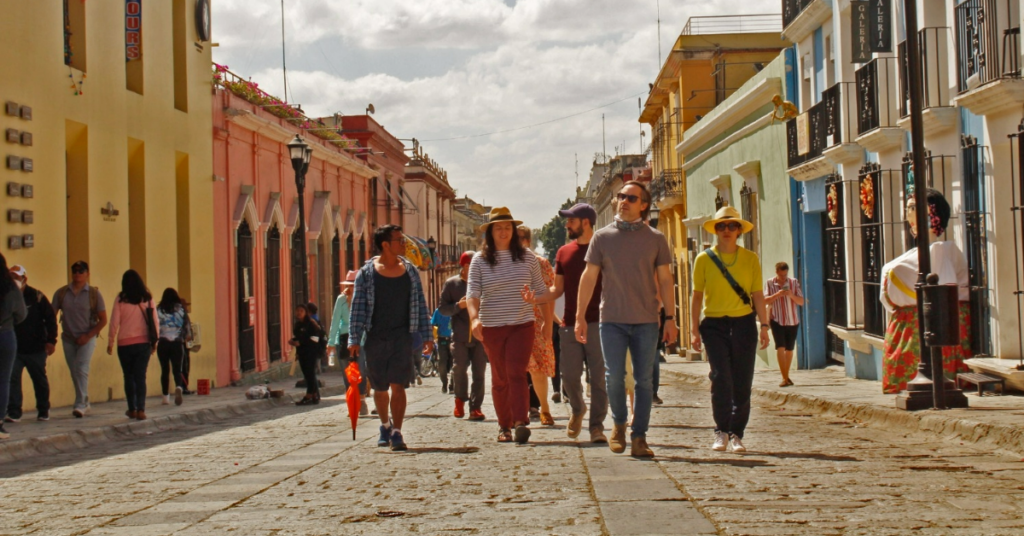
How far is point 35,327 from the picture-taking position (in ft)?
39.5

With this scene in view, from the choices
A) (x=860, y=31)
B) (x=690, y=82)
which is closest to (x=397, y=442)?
(x=860, y=31)

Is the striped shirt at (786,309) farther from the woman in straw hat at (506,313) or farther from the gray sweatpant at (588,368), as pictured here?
the woman in straw hat at (506,313)

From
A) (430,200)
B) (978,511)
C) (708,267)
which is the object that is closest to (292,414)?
(708,267)

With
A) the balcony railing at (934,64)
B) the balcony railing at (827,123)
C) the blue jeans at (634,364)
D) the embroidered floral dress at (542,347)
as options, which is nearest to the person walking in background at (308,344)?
the embroidered floral dress at (542,347)

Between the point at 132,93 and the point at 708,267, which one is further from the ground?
the point at 132,93

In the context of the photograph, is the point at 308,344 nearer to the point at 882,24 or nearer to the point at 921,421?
the point at 882,24

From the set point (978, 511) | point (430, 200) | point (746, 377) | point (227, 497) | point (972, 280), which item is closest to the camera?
point (978, 511)

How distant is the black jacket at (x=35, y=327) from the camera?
12016 millimetres

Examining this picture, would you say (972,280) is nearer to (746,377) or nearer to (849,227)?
(849,227)

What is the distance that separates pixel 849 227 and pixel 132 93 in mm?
10775

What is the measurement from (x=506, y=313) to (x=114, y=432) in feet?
16.7

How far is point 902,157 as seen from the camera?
1421 centimetres

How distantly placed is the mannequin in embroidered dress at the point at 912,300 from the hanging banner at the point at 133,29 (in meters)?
11.9

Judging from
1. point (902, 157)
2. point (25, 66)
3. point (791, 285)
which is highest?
point (25, 66)
